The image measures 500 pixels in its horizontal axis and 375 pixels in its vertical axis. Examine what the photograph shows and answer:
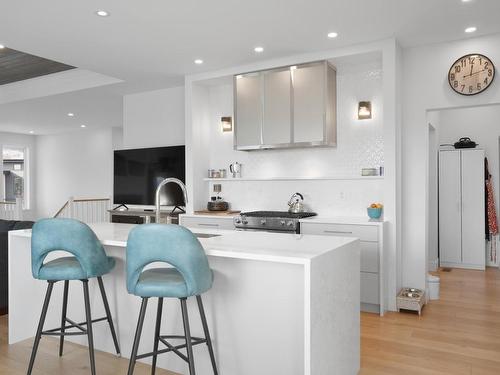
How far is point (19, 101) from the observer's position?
757 centimetres

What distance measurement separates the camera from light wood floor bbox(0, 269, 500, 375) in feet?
9.82

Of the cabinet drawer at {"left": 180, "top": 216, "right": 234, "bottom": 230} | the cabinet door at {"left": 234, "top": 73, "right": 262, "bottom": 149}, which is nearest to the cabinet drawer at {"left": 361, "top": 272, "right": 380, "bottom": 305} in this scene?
the cabinet drawer at {"left": 180, "top": 216, "right": 234, "bottom": 230}

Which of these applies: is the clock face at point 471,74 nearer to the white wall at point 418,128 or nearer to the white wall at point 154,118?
the white wall at point 418,128

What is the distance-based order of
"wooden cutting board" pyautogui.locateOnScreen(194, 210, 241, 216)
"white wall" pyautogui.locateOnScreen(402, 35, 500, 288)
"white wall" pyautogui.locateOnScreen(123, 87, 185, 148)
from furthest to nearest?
1. "white wall" pyautogui.locateOnScreen(123, 87, 185, 148)
2. "wooden cutting board" pyautogui.locateOnScreen(194, 210, 241, 216)
3. "white wall" pyautogui.locateOnScreen(402, 35, 500, 288)

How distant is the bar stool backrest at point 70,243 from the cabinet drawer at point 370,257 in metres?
2.57

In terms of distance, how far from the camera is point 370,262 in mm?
4301

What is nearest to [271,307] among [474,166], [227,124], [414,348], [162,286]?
[162,286]

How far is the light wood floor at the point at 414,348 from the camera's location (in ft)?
9.82

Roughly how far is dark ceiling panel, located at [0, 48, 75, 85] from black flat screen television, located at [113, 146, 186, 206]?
1600 millimetres

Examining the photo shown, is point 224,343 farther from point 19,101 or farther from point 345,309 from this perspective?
point 19,101

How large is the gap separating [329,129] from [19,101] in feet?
18.7

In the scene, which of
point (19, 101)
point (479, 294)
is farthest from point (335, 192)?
point (19, 101)

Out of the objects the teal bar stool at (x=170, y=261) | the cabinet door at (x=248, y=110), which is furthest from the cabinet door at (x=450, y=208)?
the teal bar stool at (x=170, y=261)

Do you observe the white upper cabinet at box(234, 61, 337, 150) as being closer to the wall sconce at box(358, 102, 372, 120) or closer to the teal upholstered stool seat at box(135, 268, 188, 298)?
the wall sconce at box(358, 102, 372, 120)
